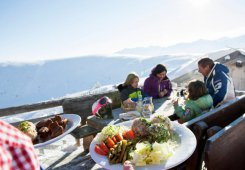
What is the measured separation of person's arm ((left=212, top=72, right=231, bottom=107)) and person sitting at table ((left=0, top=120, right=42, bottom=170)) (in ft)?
13.4

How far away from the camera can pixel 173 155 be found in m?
2.25

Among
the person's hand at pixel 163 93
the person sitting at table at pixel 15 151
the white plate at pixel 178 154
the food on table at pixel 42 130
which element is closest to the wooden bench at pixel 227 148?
the white plate at pixel 178 154

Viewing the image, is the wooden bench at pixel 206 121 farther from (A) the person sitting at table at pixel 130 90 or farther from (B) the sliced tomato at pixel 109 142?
(A) the person sitting at table at pixel 130 90

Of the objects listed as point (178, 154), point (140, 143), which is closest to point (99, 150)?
point (140, 143)

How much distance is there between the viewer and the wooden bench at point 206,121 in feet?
9.87

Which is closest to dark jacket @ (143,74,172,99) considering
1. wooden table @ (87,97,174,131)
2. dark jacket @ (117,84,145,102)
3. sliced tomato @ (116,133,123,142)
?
wooden table @ (87,97,174,131)

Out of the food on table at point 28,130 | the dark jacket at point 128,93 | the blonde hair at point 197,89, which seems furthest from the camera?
the dark jacket at point 128,93

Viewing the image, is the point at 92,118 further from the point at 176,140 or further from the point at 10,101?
the point at 10,101

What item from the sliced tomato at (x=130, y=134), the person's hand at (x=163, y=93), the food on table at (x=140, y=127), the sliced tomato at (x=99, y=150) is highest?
the food on table at (x=140, y=127)

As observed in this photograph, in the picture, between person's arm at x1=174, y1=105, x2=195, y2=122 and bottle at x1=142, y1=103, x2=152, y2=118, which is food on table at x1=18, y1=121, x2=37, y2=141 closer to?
bottle at x1=142, y1=103, x2=152, y2=118

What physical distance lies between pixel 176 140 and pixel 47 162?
3.20 metres

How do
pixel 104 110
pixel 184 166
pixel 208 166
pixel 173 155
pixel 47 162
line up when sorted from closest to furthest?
pixel 173 155 → pixel 208 166 → pixel 184 166 → pixel 104 110 → pixel 47 162

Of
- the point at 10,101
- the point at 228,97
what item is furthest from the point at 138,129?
the point at 10,101

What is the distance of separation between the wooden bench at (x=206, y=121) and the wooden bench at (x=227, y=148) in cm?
27
